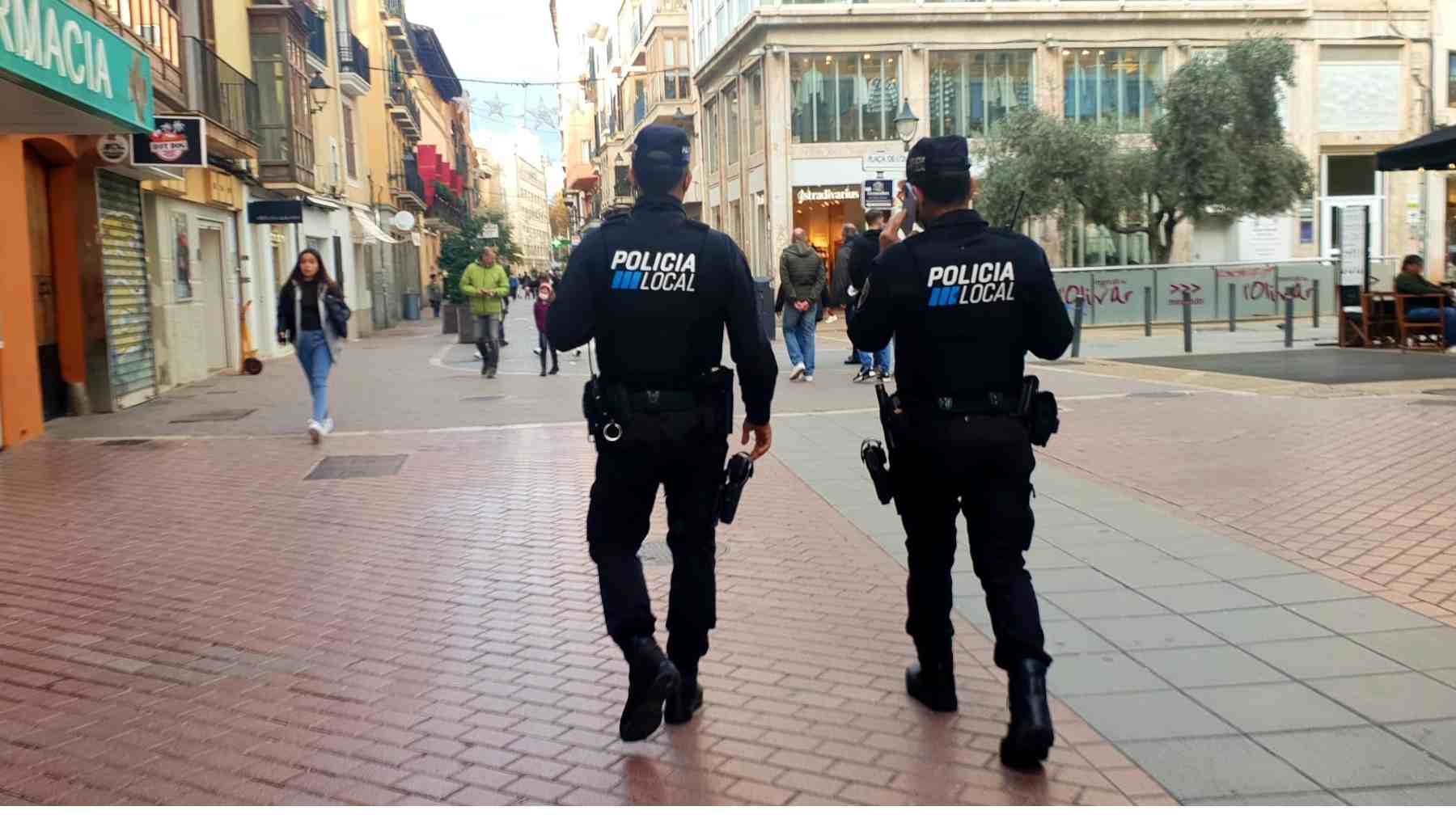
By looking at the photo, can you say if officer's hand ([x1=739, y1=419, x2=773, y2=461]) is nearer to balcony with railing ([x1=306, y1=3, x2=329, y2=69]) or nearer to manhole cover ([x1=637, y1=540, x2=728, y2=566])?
manhole cover ([x1=637, y1=540, x2=728, y2=566])

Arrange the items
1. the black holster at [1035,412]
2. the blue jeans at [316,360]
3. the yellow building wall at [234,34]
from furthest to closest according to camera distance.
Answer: the yellow building wall at [234,34] → the blue jeans at [316,360] → the black holster at [1035,412]

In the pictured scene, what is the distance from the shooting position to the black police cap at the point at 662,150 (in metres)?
4.19

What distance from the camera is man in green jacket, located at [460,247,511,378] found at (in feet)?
59.6

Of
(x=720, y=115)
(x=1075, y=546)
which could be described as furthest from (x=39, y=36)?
(x=720, y=115)

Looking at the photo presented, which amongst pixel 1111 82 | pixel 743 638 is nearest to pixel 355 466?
pixel 743 638

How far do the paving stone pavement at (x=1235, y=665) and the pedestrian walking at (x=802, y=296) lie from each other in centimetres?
834

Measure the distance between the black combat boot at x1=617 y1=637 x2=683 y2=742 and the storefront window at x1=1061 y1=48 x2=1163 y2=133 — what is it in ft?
122

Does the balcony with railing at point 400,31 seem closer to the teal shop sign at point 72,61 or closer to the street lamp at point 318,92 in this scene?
the street lamp at point 318,92

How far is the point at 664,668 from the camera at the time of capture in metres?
4.00

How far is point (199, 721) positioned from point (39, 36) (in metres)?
5.65

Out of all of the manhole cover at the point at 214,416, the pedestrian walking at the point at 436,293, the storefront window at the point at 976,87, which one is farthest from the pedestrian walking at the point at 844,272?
the pedestrian walking at the point at 436,293

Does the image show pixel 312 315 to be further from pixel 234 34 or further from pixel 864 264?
pixel 234 34

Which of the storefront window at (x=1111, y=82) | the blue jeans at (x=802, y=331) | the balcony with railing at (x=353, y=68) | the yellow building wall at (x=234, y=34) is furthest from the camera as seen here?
the storefront window at (x=1111, y=82)
